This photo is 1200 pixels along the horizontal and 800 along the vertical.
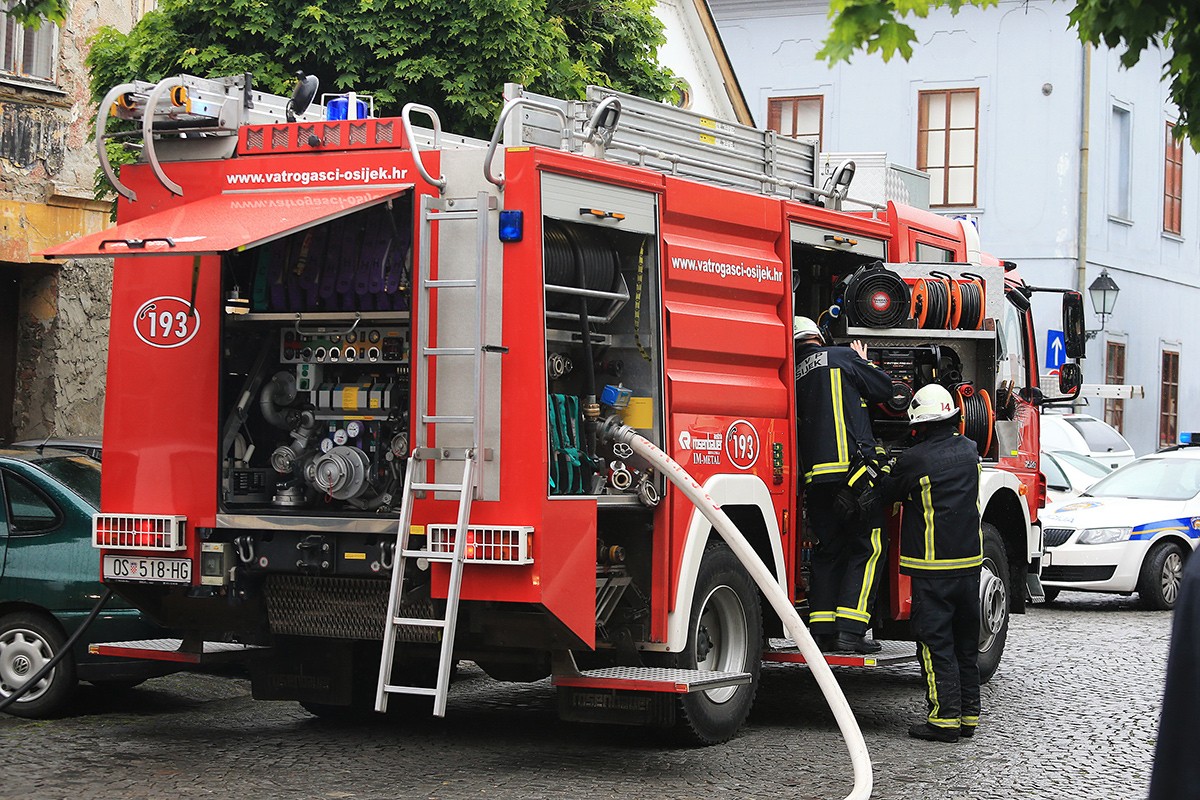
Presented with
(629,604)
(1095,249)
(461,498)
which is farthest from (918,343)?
(1095,249)

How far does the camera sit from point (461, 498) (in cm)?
767

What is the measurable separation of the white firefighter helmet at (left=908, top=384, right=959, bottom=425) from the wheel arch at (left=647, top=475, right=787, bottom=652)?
3.35 feet

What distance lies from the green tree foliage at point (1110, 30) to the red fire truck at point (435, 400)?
2.35m

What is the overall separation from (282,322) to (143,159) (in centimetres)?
107

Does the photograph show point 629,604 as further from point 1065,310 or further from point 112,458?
point 1065,310

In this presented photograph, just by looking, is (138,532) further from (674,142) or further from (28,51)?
(28,51)

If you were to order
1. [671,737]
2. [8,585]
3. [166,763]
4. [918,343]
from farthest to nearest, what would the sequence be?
[918,343] < [8,585] < [671,737] < [166,763]

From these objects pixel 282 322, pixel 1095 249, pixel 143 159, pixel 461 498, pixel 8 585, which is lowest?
pixel 8 585

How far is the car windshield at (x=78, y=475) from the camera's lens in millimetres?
9734

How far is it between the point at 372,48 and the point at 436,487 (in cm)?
703

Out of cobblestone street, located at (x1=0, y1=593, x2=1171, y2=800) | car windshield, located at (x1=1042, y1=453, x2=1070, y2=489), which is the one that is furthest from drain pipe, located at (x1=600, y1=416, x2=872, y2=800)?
car windshield, located at (x1=1042, y1=453, x2=1070, y2=489)

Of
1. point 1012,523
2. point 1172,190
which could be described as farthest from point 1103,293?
point 1012,523

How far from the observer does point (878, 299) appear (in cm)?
1048

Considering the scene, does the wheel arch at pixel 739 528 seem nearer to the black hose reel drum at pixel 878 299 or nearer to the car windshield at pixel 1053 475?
the black hose reel drum at pixel 878 299
